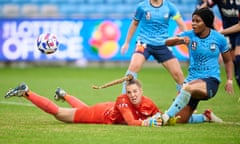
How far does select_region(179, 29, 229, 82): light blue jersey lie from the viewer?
34.8 ft

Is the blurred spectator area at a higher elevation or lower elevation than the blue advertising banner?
higher

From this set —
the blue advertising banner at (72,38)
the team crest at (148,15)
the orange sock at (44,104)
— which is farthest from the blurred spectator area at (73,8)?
the orange sock at (44,104)

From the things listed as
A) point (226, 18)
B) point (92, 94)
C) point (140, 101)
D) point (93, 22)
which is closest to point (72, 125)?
point (140, 101)

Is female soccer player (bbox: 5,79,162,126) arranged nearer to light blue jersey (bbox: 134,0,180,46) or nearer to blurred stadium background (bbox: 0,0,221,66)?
light blue jersey (bbox: 134,0,180,46)

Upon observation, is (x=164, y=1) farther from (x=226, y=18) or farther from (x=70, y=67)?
(x=70, y=67)

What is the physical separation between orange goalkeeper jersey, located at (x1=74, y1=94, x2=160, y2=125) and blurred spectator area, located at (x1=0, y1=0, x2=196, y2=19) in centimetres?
1471

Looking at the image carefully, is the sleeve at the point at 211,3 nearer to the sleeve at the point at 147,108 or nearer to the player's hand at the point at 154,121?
the sleeve at the point at 147,108

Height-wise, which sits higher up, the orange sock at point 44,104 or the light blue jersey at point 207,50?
the light blue jersey at point 207,50

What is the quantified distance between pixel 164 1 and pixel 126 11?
13.3 meters

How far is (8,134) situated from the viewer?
9.54 metres

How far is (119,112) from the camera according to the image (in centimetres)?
1053

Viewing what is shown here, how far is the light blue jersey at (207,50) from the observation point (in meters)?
10.6

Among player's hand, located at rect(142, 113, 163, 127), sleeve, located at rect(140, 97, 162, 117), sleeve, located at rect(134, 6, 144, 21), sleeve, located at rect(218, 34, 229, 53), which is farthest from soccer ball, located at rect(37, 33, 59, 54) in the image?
sleeve, located at rect(218, 34, 229, 53)

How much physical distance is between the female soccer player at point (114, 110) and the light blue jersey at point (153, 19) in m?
2.81
